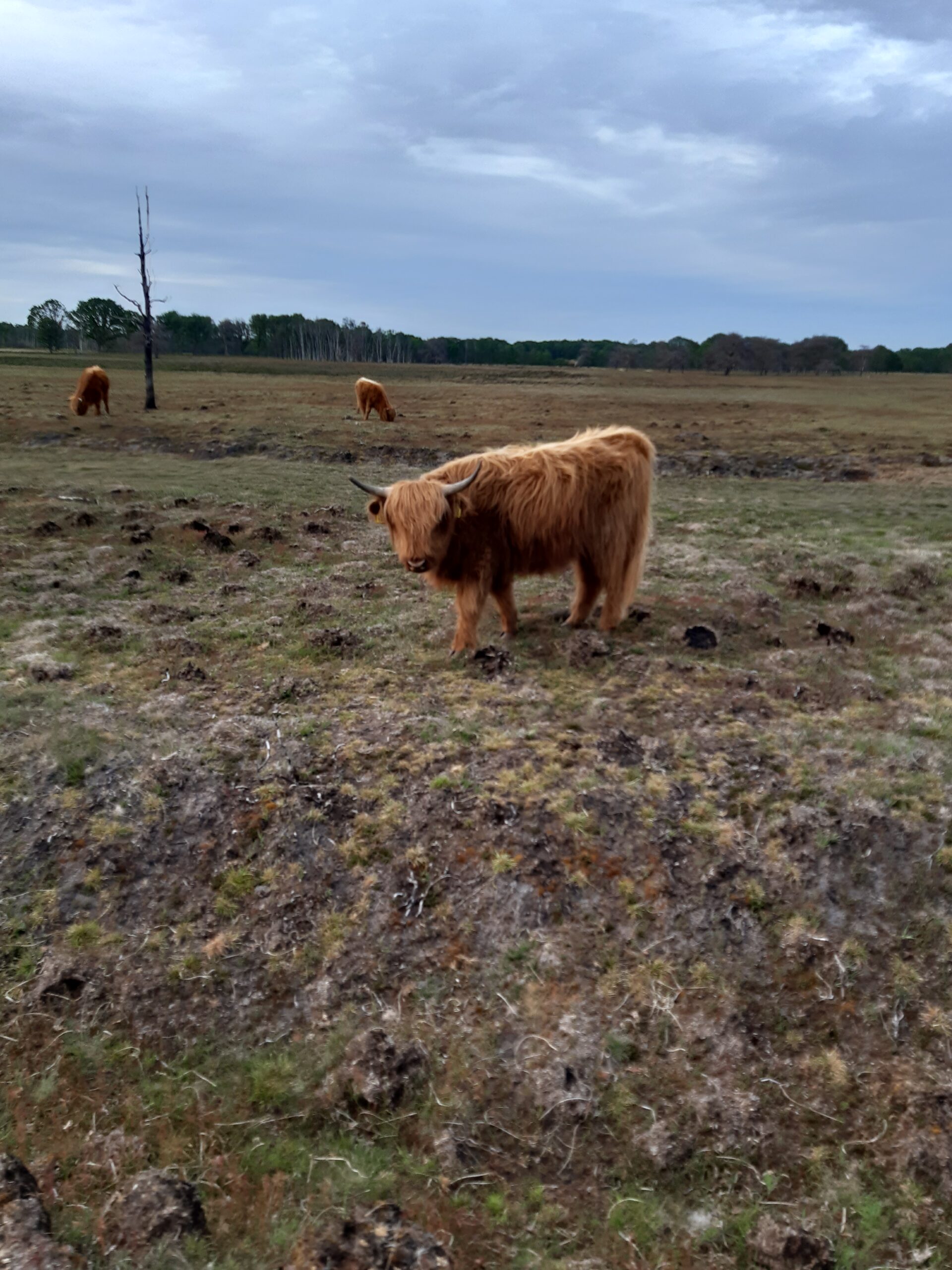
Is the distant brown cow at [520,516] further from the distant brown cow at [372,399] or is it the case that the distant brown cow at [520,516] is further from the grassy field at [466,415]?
the distant brown cow at [372,399]

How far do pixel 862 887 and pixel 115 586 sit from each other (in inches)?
314

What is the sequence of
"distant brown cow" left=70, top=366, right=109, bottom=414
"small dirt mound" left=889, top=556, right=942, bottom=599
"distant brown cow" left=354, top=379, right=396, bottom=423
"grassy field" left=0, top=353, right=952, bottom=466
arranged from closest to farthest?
"small dirt mound" left=889, top=556, right=942, bottom=599 < "grassy field" left=0, top=353, right=952, bottom=466 < "distant brown cow" left=70, top=366, right=109, bottom=414 < "distant brown cow" left=354, top=379, right=396, bottom=423

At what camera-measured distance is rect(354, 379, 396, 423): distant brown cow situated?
89.2ft

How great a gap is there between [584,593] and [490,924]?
384 cm

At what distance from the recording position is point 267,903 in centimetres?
422

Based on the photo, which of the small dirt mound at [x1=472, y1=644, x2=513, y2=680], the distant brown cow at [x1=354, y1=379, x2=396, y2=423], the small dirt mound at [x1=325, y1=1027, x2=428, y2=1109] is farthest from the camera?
the distant brown cow at [x1=354, y1=379, x2=396, y2=423]

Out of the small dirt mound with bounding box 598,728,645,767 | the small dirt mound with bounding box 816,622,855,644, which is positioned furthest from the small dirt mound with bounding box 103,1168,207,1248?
the small dirt mound with bounding box 816,622,855,644

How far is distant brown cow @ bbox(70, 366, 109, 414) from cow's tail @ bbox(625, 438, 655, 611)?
933 inches

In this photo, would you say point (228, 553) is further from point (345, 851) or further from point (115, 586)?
point (345, 851)

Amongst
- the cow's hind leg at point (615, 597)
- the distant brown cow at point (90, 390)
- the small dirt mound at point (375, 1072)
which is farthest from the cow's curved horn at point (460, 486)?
the distant brown cow at point (90, 390)

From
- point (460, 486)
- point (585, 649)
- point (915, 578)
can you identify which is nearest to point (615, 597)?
point (585, 649)

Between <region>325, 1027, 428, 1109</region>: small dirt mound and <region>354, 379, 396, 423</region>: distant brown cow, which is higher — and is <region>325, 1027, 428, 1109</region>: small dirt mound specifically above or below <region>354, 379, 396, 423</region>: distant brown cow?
below

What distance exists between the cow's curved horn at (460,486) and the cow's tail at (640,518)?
1.51 m

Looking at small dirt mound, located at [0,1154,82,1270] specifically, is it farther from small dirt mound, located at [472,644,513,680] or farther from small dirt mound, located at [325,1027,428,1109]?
small dirt mound, located at [472,644,513,680]
